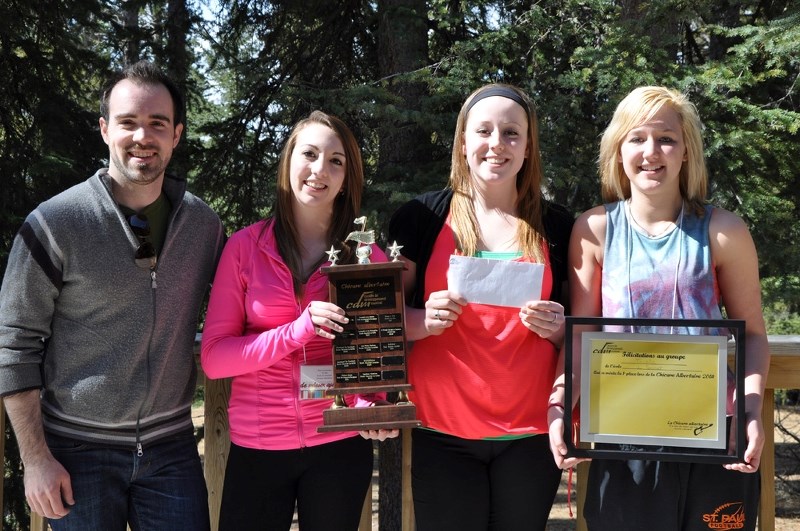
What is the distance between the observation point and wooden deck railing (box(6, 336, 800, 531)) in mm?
2932

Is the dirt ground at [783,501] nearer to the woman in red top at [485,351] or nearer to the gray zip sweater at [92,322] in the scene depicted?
the woman in red top at [485,351]

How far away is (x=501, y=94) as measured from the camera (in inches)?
113

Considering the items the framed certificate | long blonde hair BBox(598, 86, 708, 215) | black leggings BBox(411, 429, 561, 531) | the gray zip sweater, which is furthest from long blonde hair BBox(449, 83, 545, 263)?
the gray zip sweater

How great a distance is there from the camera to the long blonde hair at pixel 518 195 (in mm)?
2836

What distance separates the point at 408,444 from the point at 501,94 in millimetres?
1422

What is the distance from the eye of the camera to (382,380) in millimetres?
2715

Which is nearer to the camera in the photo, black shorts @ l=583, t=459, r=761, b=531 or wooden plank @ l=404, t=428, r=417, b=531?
black shorts @ l=583, t=459, r=761, b=531

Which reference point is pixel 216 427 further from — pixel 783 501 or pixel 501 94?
pixel 783 501

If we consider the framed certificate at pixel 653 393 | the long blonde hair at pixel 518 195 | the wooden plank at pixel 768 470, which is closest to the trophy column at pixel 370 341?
the long blonde hair at pixel 518 195

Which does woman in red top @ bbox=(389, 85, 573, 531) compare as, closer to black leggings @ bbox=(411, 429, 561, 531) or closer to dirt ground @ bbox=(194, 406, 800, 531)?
black leggings @ bbox=(411, 429, 561, 531)

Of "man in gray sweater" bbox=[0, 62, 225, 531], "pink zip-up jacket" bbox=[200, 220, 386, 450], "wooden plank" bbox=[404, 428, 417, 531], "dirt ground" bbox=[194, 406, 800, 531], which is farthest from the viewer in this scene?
"dirt ground" bbox=[194, 406, 800, 531]

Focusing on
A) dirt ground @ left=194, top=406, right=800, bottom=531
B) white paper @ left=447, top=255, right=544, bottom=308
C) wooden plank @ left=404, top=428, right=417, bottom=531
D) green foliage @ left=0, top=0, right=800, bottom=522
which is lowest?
dirt ground @ left=194, top=406, right=800, bottom=531

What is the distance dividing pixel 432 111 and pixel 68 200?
16.5 ft

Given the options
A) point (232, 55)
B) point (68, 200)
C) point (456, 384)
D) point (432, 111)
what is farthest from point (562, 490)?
point (68, 200)
